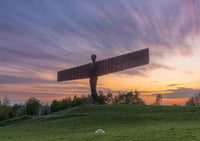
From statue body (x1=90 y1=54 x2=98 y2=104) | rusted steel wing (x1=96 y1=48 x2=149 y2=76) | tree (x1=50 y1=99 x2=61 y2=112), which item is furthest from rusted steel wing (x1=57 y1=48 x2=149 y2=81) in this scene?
tree (x1=50 y1=99 x2=61 y2=112)

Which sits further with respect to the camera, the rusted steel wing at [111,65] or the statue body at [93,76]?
the statue body at [93,76]

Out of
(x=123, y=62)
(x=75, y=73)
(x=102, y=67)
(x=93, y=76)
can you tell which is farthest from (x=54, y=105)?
(x=123, y=62)

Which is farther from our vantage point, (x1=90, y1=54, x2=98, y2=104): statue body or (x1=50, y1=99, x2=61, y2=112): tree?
(x1=50, y1=99, x2=61, y2=112): tree

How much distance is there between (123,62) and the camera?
33.2 meters

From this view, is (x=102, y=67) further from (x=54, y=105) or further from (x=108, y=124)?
(x=54, y=105)

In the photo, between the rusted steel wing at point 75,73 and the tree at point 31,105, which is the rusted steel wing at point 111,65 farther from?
the tree at point 31,105

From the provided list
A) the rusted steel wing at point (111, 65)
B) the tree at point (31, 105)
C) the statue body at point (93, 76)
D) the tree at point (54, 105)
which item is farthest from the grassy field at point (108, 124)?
the tree at point (54, 105)

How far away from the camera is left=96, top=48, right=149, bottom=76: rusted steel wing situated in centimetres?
3006

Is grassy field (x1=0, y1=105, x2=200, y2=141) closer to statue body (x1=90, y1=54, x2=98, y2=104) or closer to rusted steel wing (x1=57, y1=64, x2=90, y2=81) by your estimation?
statue body (x1=90, y1=54, x2=98, y2=104)

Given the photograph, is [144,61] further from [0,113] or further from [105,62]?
[0,113]

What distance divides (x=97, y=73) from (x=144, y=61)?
10.9 metres

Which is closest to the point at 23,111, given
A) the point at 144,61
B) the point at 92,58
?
the point at 92,58

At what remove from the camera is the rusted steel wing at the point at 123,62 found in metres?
30.1

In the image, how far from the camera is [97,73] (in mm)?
37438
